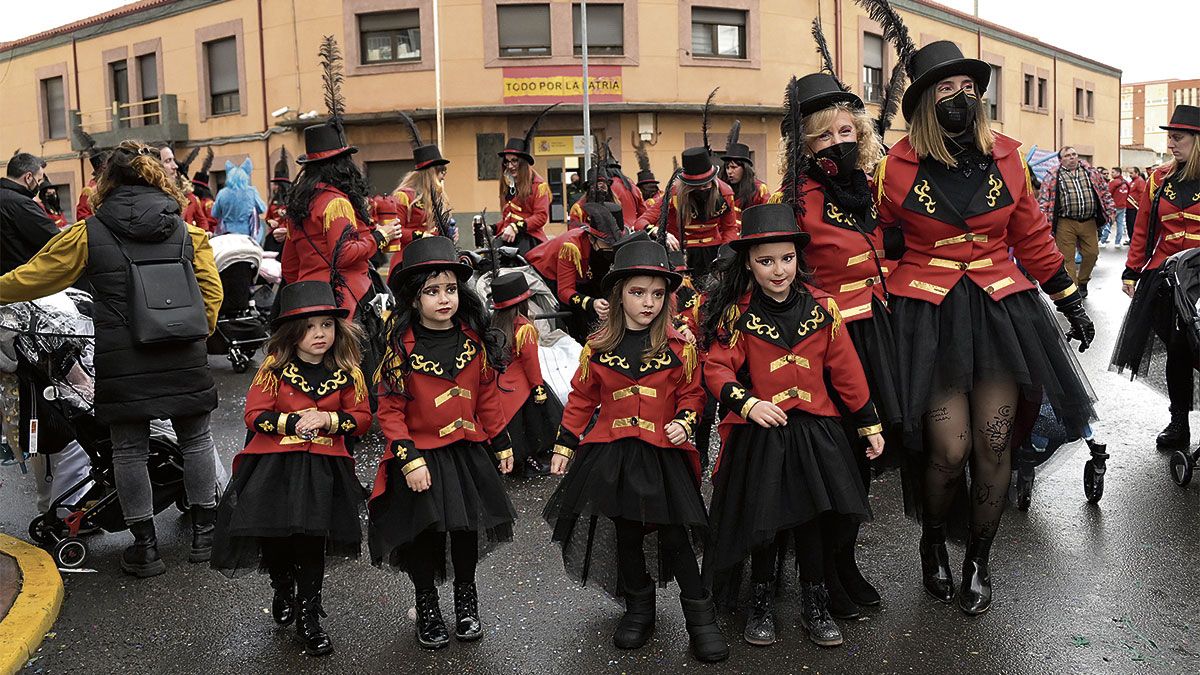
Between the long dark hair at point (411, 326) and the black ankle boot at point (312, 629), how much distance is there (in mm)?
931

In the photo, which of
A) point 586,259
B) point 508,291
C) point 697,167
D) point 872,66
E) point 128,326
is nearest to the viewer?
Answer: point 128,326

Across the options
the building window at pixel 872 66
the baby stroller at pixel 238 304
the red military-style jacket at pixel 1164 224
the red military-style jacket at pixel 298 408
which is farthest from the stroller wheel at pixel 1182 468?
the building window at pixel 872 66

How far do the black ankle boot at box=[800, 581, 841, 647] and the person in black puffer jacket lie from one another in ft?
9.95

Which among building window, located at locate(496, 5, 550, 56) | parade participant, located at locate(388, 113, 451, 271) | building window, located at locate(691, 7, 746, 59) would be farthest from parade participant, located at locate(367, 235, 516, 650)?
building window, located at locate(691, 7, 746, 59)

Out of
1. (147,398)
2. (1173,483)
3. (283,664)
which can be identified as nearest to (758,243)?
(283,664)

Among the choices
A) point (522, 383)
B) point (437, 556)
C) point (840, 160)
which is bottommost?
point (437, 556)

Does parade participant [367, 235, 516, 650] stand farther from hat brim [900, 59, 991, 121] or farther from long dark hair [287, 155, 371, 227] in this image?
long dark hair [287, 155, 371, 227]

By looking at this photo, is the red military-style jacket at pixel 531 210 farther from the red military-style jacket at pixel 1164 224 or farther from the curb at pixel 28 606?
the curb at pixel 28 606

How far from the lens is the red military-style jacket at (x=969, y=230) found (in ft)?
14.6

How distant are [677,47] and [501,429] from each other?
23.1 m

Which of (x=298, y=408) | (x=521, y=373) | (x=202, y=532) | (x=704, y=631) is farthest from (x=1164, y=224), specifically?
(x=202, y=532)

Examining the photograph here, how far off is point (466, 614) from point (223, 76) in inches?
1091

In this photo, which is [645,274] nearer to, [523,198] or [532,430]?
[532,430]

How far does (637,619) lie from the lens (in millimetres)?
4355
